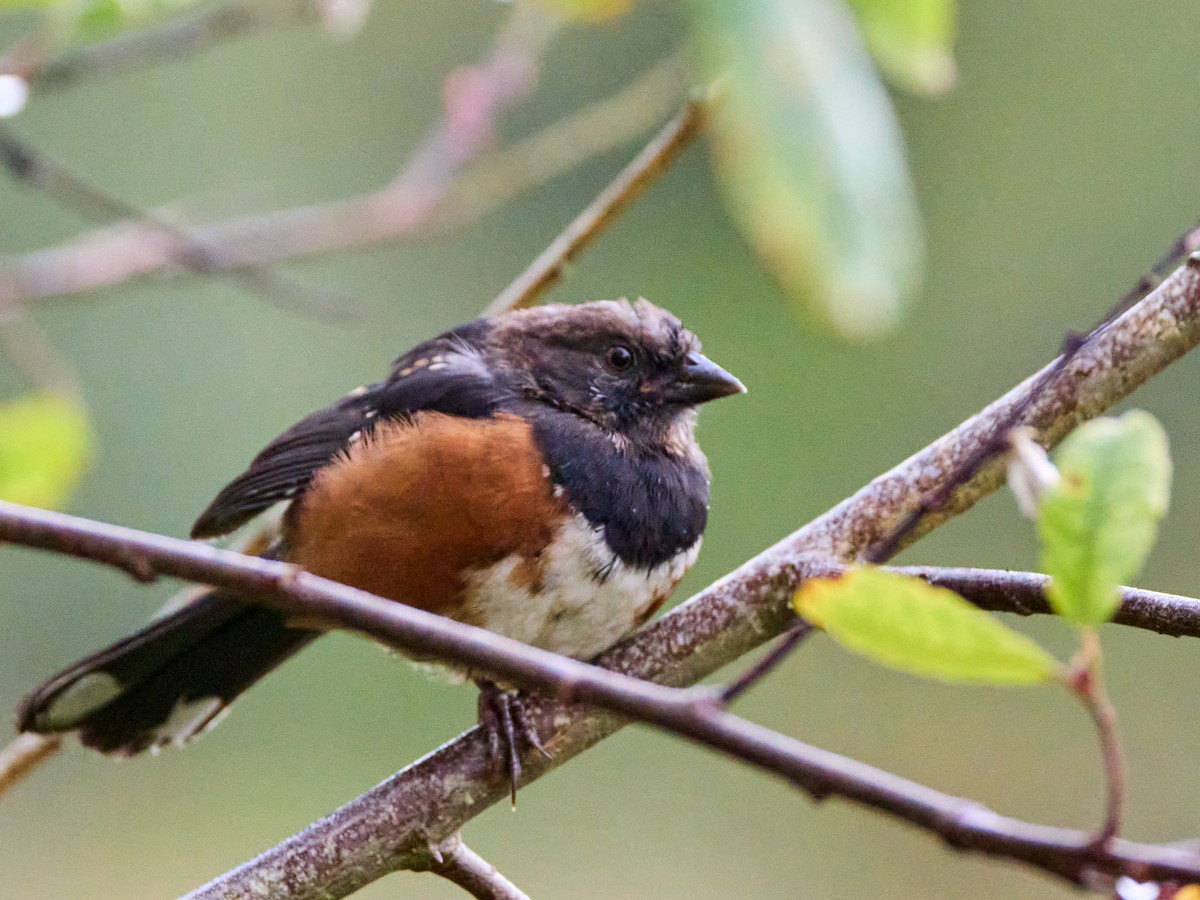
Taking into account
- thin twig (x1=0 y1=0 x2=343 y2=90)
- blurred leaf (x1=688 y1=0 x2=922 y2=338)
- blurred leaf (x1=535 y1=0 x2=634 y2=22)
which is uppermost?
thin twig (x1=0 y1=0 x2=343 y2=90)

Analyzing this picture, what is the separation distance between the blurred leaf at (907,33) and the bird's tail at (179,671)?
1.96m

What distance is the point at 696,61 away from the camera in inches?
20.4

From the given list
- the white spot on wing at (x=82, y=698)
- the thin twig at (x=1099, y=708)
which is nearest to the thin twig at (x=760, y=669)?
the thin twig at (x=1099, y=708)

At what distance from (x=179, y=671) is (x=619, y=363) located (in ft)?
3.16

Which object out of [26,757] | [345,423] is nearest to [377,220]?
[345,423]

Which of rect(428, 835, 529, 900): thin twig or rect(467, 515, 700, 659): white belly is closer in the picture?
rect(428, 835, 529, 900): thin twig

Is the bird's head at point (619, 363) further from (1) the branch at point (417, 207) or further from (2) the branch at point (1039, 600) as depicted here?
(2) the branch at point (1039, 600)

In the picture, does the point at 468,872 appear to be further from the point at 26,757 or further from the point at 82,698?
the point at 82,698

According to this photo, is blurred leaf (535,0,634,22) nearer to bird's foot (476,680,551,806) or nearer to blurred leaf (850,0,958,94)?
blurred leaf (850,0,958,94)

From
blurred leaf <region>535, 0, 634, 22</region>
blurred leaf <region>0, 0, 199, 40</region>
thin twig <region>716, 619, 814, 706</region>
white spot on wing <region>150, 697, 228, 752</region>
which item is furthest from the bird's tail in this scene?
thin twig <region>716, 619, 814, 706</region>

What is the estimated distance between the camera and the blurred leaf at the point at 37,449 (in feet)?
4.40

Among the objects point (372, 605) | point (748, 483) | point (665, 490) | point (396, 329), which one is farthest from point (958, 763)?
point (372, 605)

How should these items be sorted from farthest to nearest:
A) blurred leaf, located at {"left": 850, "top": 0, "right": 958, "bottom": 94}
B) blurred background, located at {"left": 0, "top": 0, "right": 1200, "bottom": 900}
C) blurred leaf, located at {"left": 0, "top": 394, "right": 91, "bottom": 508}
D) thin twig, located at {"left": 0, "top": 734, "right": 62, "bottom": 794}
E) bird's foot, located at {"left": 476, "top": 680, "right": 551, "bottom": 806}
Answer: blurred background, located at {"left": 0, "top": 0, "right": 1200, "bottom": 900}
thin twig, located at {"left": 0, "top": 734, "right": 62, "bottom": 794}
bird's foot, located at {"left": 476, "top": 680, "right": 551, "bottom": 806}
blurred leaf, located at {"left": 0, "top": 394, "right": 91, "bottom": 508}
blurred leaf, located at {"left": 850, "top": 0, "right": 958, "bottom": 94}

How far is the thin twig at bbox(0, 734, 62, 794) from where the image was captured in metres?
1.86
